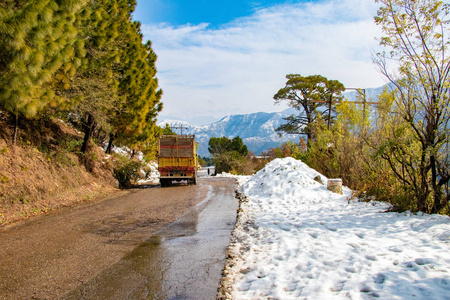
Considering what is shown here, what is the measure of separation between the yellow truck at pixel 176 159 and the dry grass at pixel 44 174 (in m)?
3.69

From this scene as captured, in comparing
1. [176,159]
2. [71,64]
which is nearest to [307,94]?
[176,159]

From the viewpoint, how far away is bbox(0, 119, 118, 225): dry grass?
27.1 feet

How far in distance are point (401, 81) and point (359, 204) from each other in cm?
338

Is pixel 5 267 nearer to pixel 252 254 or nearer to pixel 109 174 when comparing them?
pixel 252 254

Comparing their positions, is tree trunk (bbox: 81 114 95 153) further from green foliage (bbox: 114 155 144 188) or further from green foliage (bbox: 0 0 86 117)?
green foliage (bbox: 0 0 86 117)

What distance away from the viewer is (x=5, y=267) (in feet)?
14.2

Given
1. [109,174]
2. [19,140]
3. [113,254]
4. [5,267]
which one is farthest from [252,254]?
[109,174]

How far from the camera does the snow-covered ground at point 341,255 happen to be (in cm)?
323

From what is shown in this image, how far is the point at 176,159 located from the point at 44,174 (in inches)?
366

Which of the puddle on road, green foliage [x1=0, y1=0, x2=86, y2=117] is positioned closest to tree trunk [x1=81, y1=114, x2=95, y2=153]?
green foliage [x1=0, y1=0, x2=86, y2=117]

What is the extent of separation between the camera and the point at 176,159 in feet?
62.1

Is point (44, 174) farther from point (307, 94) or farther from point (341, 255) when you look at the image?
point (307, 94)

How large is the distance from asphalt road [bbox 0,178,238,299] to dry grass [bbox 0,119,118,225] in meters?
1.10

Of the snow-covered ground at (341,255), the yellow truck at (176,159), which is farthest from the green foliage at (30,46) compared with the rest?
the yellow truck at (176,159)
